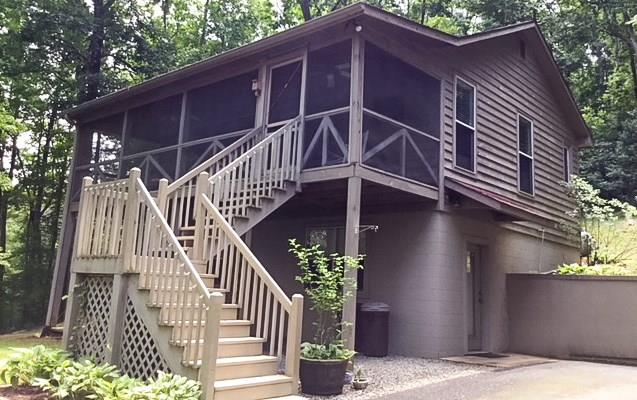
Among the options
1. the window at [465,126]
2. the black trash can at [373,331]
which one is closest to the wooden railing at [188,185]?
the black trash can at [373,331]

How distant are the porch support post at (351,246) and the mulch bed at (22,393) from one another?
3.44m

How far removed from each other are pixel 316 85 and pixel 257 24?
1691 centimetres

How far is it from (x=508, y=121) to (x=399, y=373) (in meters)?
6.81

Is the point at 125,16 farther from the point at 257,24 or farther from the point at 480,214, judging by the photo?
the point at 480,214

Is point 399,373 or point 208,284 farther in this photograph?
point 399,373

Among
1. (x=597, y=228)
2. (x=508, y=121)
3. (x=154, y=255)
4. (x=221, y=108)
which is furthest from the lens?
(x=597, y=228)

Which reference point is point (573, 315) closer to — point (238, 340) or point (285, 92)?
point (285, 92)

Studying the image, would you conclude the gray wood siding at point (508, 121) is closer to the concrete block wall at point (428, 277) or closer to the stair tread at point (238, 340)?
the concrete block wall at point (428, 277)

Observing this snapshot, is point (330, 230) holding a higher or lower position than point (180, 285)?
higher

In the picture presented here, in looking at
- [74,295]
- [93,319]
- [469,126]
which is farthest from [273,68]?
[93,319]

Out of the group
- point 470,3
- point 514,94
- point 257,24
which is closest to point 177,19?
point 257,24

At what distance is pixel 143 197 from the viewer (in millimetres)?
5734

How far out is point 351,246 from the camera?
718 cm

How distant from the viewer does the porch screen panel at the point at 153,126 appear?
11789 millimetres
